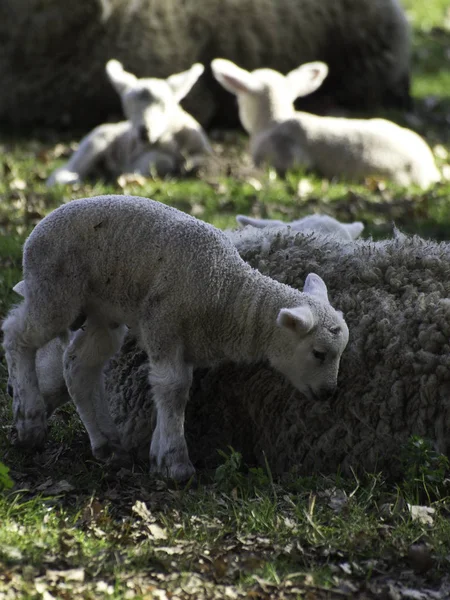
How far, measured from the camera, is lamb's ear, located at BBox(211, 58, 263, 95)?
9.59m

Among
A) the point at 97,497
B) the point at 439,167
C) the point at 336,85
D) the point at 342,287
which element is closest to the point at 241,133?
the point at 336,85

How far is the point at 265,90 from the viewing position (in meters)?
9.80

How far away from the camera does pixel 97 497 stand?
13.6ft

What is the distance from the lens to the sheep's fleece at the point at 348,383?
14.1 ft

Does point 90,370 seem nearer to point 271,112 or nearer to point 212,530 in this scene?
point 212,530

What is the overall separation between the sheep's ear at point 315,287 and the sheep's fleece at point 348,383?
0.14 meters

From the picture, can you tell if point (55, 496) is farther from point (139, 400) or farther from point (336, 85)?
point (336, 85)

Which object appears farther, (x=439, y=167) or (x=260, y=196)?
(x=439, y=167)

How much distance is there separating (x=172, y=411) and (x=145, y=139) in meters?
5.16

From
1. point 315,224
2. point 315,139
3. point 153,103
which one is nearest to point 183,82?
point 153,103

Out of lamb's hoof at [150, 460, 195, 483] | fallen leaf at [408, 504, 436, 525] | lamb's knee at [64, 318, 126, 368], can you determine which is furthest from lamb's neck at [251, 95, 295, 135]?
fallen leaf at [408, 504, 436, 525]

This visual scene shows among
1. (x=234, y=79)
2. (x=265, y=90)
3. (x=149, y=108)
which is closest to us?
(x=149, y=108)

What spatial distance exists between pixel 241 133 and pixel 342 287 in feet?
23.0

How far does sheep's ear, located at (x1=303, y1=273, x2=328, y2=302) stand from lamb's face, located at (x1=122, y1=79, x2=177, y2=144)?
4.73 metres
